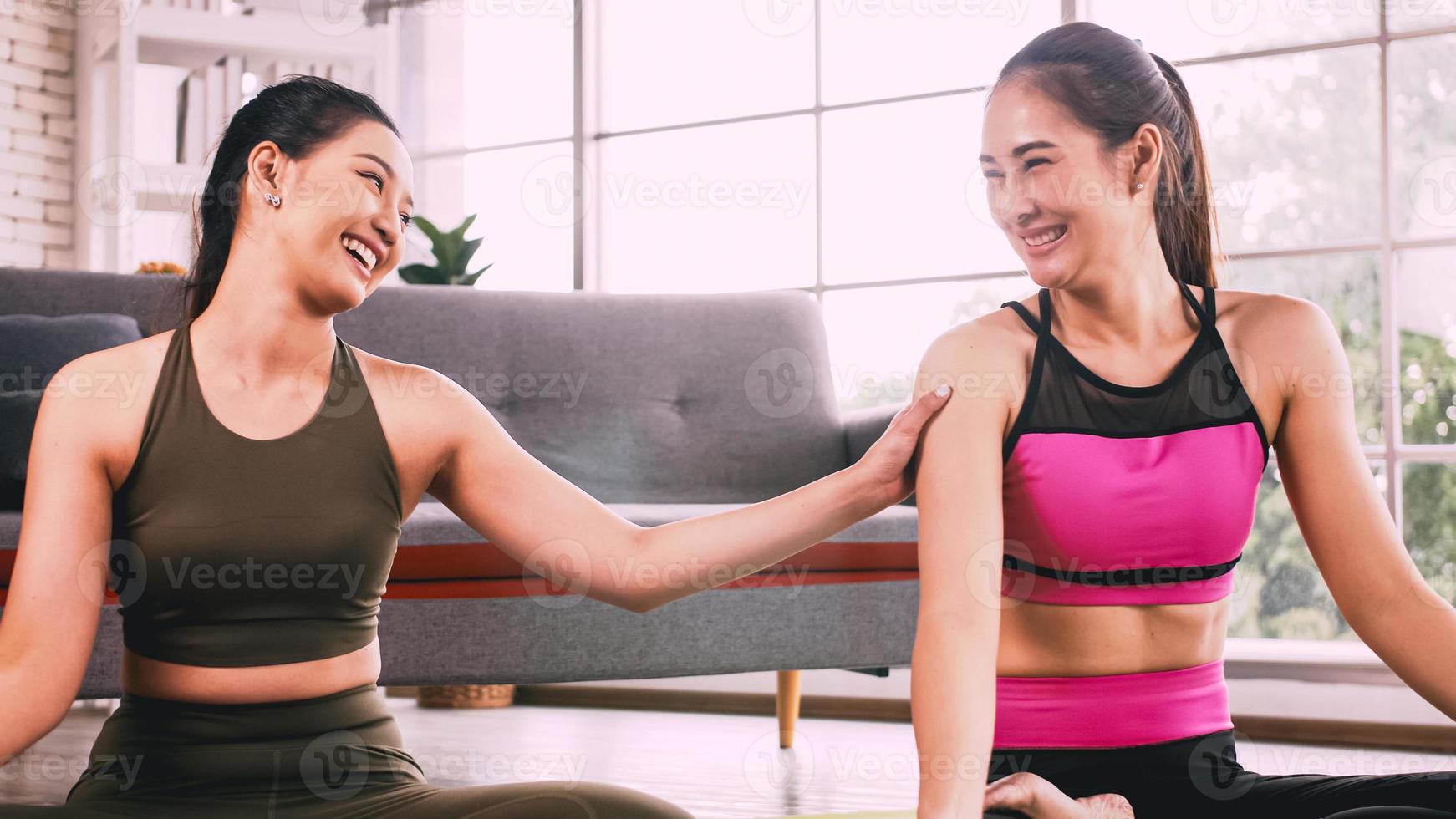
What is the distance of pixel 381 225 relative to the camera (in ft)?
3.71

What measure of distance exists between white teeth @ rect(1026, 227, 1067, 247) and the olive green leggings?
63cm

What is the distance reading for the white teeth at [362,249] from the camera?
1118mm

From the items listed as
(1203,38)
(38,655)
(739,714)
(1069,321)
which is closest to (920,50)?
(1203,38)

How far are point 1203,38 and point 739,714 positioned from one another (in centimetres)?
234

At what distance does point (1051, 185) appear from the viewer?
1.16 meters

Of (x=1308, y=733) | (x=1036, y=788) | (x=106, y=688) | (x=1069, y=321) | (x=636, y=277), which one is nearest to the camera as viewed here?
(x=1036, y=788)

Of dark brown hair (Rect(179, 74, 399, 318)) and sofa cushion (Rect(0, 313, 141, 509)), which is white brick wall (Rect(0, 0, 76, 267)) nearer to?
sofa cushion (Rect(0, 313, 141, 509))

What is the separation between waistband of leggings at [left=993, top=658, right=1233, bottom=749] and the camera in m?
1.12

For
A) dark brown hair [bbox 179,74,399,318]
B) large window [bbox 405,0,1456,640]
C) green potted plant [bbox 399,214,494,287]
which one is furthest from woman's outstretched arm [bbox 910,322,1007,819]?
green potted plant [bbox 399,214,494,287]

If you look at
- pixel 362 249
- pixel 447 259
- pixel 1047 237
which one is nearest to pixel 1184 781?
pixel 1047 237

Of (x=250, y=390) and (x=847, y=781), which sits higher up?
(x=250, y=390)

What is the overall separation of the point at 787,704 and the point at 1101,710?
5.50ft

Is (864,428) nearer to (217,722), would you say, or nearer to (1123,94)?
(1123,94)

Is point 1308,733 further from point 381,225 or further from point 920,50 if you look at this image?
point 381,225
